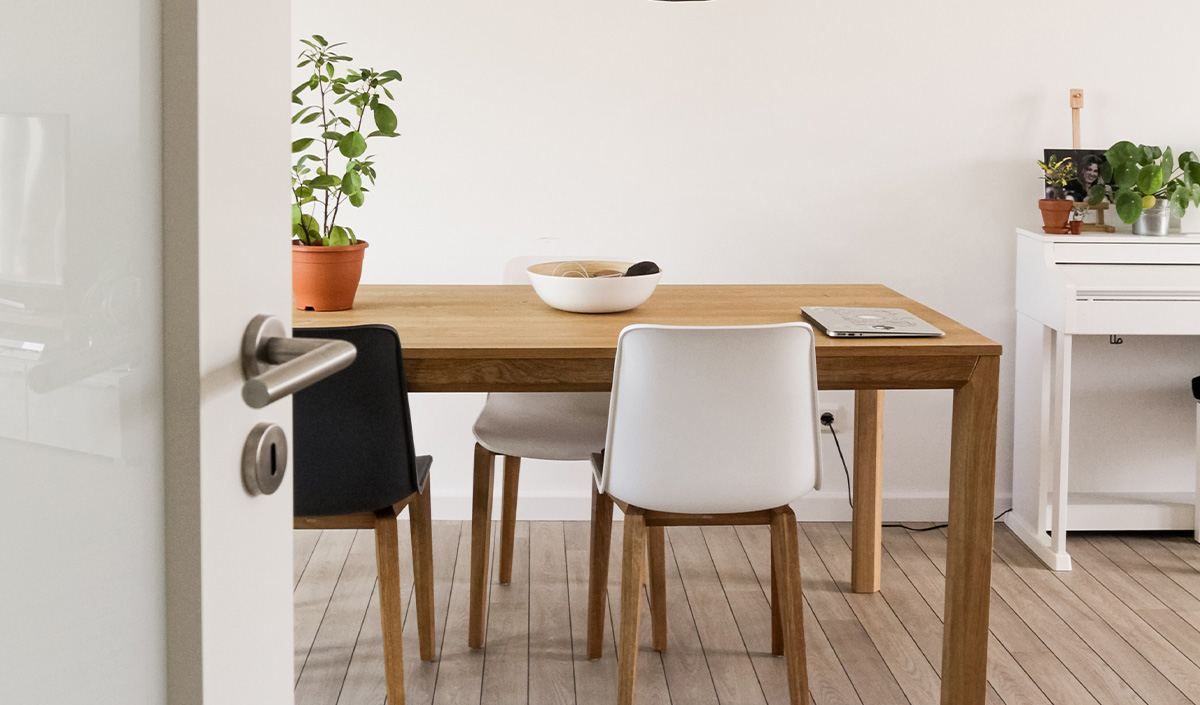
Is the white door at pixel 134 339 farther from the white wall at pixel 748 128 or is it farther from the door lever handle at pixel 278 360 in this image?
the white wall at pixel 748 128

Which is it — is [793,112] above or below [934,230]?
Result: above

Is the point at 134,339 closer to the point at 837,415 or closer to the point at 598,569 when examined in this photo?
the point at 598,569

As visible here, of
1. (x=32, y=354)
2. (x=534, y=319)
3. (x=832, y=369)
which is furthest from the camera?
(x=534, y=319)

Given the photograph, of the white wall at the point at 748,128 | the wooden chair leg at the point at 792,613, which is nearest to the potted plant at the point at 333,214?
the white wall at the point at 748,128

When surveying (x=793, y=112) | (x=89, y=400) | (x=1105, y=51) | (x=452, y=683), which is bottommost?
(x=452, y=683)

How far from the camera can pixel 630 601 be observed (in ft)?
6.58

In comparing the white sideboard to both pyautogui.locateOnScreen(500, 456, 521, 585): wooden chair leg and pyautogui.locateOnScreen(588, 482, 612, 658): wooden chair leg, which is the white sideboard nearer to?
pyautogui.locateOnScreen(588, 482, 612, 658): wooden chair leg

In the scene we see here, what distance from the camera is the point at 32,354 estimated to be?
511 mm

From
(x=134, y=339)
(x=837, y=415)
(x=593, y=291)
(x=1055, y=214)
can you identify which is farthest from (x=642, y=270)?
(x=134, y=339)

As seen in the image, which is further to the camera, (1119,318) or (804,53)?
(804,53)

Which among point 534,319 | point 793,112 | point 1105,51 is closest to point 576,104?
point 793,112

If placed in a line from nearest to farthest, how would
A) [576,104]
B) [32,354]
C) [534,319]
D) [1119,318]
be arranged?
[32,354]
[534,319]
[1119,318]
[576,104]

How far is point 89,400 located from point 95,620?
0.12 m

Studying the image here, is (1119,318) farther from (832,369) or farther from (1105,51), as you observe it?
(832,369)
